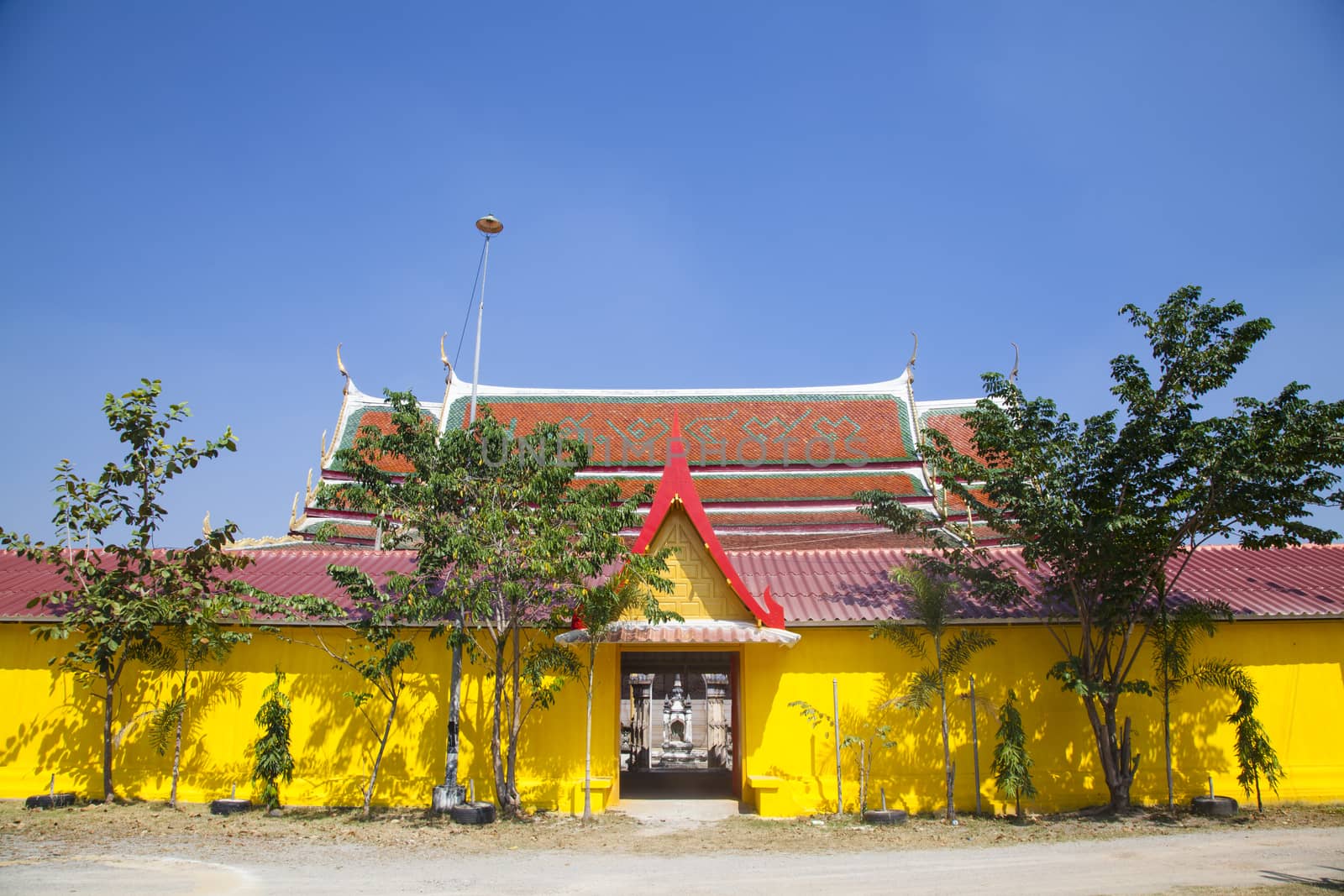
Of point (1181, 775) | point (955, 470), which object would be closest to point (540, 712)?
point (955, 470)

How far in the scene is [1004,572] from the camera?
11.6 m

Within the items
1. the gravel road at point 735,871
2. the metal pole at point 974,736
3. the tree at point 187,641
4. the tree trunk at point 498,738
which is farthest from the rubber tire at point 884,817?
the tree at point 187,641

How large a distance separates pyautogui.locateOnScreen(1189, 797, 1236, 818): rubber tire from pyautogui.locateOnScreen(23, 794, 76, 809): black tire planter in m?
12.9

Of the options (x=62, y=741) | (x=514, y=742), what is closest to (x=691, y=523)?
(x=514, y=742)

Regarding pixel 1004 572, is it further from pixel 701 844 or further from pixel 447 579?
pixel 447 579

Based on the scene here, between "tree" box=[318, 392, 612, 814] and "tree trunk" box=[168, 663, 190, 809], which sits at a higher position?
"tree" box=[318, 392, 612, 814]

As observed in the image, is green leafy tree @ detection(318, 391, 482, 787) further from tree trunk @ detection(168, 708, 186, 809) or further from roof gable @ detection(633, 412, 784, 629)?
tree trunk @ detection(168, 708, 186, 809)

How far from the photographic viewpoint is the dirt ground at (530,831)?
8508mm

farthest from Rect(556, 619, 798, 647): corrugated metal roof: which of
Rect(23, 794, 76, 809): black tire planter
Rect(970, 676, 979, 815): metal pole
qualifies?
Rect(23, 794, 76, 809): black tire planter

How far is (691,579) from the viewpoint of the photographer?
1053cm

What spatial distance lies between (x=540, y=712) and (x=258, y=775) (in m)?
3.25

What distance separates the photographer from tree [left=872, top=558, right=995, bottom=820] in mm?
10016

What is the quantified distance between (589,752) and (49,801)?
6.26 m

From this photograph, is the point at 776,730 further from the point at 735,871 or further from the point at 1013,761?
the point at 735,871
